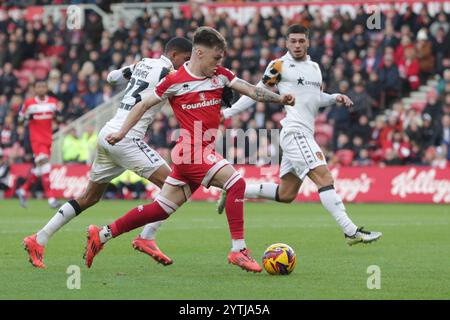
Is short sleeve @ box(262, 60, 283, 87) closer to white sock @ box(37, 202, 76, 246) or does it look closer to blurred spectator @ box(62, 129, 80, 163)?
white sock @ box(37, 202, 76, 246)

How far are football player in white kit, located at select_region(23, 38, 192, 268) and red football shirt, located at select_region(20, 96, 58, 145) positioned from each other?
386 inches

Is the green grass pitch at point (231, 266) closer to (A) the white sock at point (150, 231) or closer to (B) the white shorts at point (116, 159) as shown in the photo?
(A) the white sock at point (150, 231)

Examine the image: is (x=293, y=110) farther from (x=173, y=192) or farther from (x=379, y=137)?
(x=379, y=137)

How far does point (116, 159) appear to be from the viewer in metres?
10.9

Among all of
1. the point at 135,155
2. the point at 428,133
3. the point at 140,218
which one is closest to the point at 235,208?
the point at 140,218

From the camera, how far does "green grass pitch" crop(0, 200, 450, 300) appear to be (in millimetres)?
8523

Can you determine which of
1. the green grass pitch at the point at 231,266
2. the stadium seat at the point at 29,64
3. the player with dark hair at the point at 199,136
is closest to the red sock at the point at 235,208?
the player with dark hair at the point at 199,136

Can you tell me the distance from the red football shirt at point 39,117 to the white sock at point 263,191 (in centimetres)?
810

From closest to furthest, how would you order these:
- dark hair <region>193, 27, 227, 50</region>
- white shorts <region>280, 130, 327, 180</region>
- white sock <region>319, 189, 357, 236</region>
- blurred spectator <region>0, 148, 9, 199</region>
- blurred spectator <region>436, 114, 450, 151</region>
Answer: dark hair <region>193, 27, 227, 50</region> → white sock <region>319, 189, 357, 236</region> → white shorts <region>280, 130, 327, 180</region> → blurred spectator <region>436, 114, 450, 151</region> → blurred spectator <region>0, 148, 9, 199</region>

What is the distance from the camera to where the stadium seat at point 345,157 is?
24.4m

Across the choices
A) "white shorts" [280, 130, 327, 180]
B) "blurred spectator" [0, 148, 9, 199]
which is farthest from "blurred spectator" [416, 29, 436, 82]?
"white shorts" [280, 130, 327, 180]

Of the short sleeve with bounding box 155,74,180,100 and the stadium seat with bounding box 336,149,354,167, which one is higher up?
the short sleeve with bounding box 155,74,180,100

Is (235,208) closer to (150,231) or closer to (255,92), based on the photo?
(255,92)

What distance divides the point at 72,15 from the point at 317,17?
718 cm
